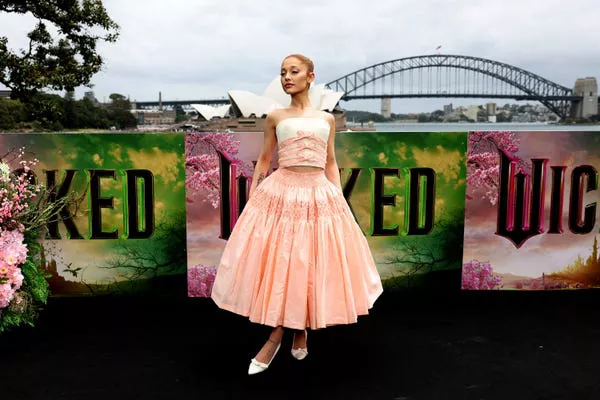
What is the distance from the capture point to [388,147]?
13.6ft

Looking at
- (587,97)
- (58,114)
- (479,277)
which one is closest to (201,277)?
(479,277)

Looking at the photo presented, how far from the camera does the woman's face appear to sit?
2.85m

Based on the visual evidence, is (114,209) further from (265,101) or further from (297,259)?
(265,101)

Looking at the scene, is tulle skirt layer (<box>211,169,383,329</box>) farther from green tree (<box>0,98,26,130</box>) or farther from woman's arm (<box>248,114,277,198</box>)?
green tree (<box>0,98,26,130</box>)

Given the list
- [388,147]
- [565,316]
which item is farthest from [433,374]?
[388,147]

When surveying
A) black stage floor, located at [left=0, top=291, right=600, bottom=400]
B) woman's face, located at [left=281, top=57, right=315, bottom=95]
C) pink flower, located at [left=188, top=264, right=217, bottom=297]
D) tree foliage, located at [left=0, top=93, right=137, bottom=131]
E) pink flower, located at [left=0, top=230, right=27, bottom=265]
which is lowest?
black stage floor, located at [left=0, top=291, right=600, bottom=400]

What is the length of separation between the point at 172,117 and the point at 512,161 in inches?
5302

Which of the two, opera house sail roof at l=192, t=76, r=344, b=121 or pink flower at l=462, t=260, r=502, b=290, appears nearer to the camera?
pink flower at l=462, t=260, r=502, b=290

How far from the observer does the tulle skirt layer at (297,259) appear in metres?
2.82

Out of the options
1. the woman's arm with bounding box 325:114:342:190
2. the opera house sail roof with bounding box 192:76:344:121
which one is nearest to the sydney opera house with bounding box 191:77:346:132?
the opera house sail roof with bounding box 192:76:344:121

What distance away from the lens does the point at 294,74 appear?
2852 mm

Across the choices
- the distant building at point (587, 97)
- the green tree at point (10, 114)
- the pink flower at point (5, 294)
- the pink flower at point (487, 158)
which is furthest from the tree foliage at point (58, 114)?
the distant building at point (587, 97)

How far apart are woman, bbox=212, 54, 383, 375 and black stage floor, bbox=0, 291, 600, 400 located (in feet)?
0.98

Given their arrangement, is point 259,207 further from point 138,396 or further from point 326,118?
point 138,396
